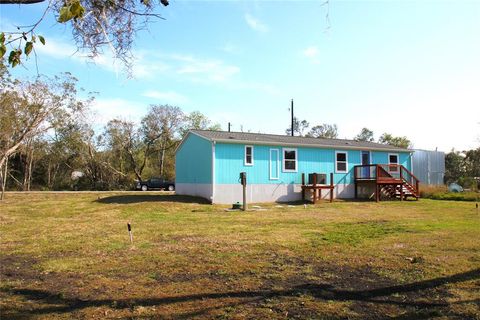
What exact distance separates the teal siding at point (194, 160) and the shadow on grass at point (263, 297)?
14714mm

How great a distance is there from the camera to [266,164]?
2105 centimetres

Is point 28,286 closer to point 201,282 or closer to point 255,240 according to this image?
point 201,282

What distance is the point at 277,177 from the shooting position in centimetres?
2133

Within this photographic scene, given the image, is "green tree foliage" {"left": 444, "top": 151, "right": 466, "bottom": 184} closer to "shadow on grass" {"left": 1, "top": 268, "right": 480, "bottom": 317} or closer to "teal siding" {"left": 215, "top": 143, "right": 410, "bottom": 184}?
"teal siding" {"left": 215, "top": 143, "right": 410, "bottom": 184}

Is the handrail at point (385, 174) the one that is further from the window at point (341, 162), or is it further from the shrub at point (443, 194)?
the shrub at point (443, 194)

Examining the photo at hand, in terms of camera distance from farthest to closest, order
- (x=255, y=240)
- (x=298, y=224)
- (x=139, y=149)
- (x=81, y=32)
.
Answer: (x=139, y=149) < (x=298, y=224) < (x=255, y=240) < (x=81, y=32)

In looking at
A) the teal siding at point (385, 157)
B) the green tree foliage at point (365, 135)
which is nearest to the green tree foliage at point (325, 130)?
the green tree foliage at point (365, 135)

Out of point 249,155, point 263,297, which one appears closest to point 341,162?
point 249,155

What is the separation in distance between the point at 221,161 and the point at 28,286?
1446 centimetres

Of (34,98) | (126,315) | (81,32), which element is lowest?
(126,315)

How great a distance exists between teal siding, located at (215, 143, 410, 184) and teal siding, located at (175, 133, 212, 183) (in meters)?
0.71

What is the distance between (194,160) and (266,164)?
13.8 ft

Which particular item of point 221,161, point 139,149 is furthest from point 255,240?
point 139,149

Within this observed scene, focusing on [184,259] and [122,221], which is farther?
[122,221]
